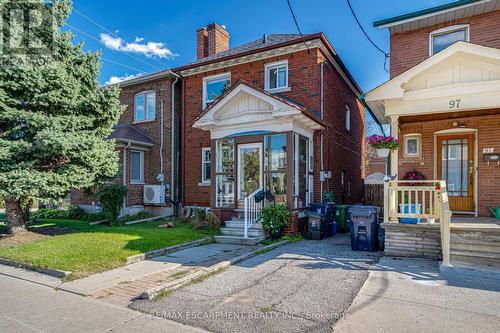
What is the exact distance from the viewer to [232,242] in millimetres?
9211

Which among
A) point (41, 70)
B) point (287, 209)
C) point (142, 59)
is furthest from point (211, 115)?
point (142, 59)

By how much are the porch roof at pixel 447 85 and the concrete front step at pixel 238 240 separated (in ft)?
16.2

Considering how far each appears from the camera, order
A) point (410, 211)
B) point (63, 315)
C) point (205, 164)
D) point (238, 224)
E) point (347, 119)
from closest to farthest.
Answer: point (63, 315), point (410, 211), point (238, 224), point (205, 164), point (347, 119)

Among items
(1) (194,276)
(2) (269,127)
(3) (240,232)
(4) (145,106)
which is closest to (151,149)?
(4) (145,106)

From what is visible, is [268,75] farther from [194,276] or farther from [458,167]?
[194,276]

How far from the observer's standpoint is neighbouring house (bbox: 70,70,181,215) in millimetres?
14594

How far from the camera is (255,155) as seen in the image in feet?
35.4

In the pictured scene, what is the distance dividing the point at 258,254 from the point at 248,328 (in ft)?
12.4

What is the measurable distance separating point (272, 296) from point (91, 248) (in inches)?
198

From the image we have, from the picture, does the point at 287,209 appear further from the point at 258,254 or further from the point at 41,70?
the point at 41,70

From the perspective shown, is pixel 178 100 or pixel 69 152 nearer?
pixel 69 152

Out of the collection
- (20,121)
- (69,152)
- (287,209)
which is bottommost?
(287,209)

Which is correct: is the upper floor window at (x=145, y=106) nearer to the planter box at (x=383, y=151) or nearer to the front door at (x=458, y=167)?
the planter box at (x=383, y=151)

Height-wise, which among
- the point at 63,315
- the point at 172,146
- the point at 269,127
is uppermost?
the point at 269,127
